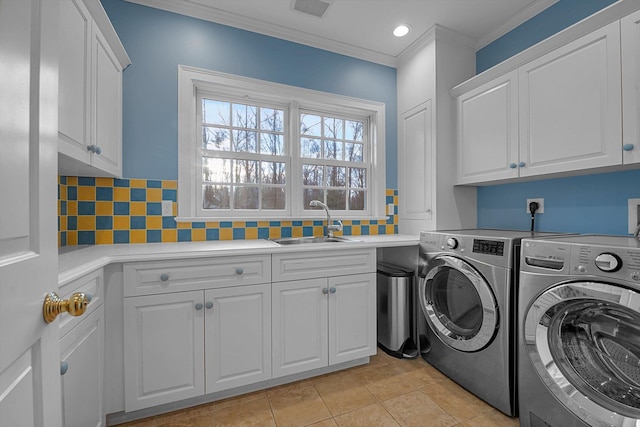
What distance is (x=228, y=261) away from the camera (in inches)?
62.5

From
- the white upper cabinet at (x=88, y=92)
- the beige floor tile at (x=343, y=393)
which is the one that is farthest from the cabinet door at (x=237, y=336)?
the white upper cabinet at (x=88, y=92)

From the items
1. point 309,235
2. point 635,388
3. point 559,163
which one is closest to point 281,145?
point 309,235

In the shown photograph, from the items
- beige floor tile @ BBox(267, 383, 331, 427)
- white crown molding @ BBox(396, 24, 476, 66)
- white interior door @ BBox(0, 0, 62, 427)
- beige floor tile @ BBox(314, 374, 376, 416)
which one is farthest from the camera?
white crown molding @ BBox(396, 24, 476, 66)

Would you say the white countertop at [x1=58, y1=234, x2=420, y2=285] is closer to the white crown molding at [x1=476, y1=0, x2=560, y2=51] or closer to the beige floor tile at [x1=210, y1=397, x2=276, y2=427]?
the beige floor tile at [x1=210, y1=397, x2=276, y2=427]

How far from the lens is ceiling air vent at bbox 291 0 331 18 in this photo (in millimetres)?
2021

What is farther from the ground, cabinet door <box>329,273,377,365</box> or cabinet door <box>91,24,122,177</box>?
cabinet door <box>91,24,122,177</box>

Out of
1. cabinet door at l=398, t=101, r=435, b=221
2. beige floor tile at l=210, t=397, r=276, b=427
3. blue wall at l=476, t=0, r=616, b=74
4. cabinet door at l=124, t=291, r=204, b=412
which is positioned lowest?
beige floor tile at l=210, t=397, r=276, b=427

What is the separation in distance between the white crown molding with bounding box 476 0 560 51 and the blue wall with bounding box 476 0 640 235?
0.03 m

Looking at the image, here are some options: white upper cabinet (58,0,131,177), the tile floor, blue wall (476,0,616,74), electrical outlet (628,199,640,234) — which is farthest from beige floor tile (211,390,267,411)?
blue wall (476,0,616,74)

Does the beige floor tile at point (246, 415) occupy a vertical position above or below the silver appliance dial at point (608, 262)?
below

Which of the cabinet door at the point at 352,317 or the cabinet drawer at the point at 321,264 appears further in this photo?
the cabinet door at the point at 352,317

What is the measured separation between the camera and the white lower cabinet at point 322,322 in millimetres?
1710

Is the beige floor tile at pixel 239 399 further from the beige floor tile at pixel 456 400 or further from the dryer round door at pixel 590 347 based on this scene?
the dryer round door at pixel 590 347

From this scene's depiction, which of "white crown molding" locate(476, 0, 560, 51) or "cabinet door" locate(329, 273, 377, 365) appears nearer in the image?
"cabinet door" locate(329, 273, 377, 365)
